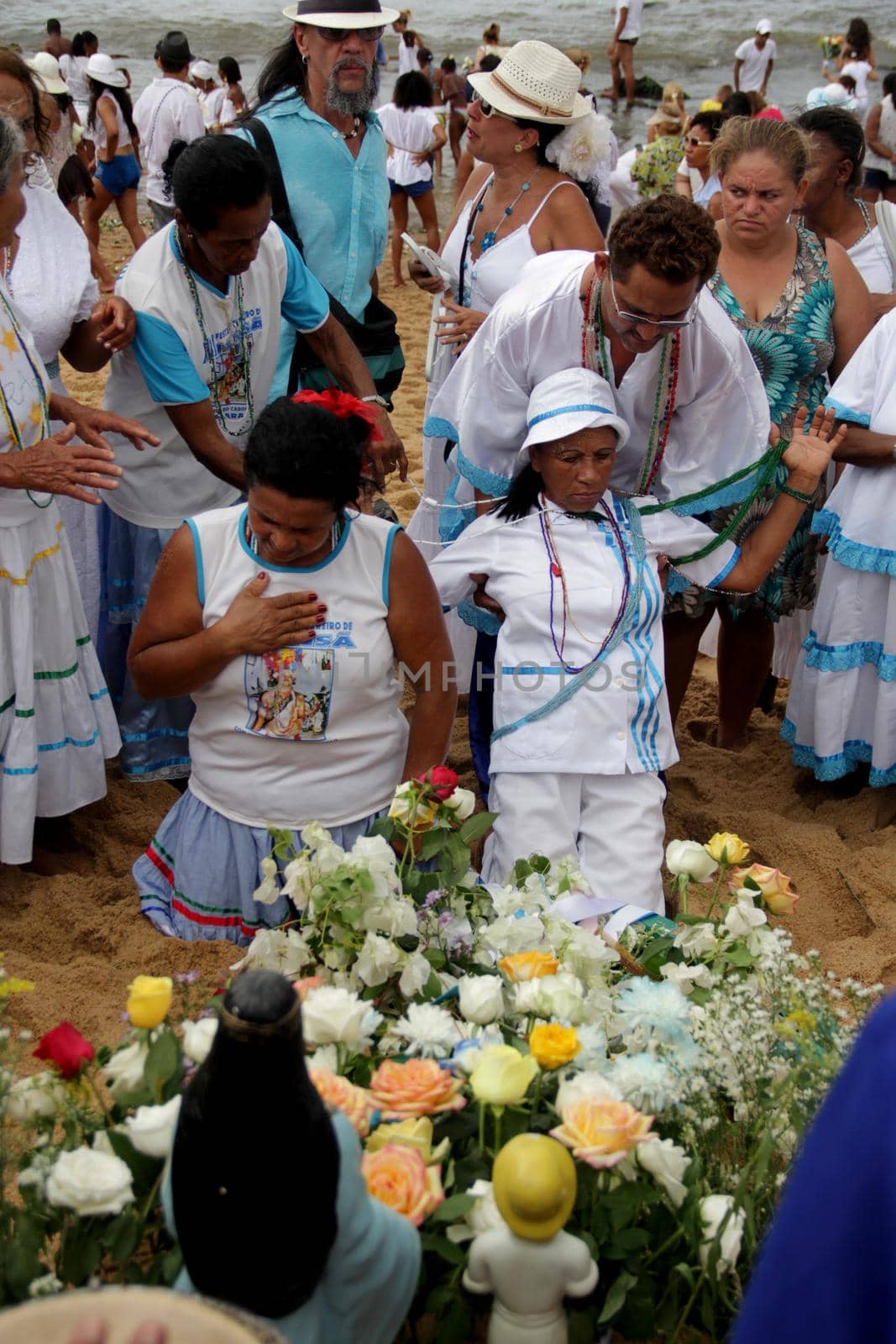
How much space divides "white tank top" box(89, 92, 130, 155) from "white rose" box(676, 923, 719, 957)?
11193 mm

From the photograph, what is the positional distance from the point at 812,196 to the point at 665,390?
4.88ft

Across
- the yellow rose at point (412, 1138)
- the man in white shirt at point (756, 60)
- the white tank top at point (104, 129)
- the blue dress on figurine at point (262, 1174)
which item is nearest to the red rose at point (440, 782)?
the yellow rose at point (412, 1138)

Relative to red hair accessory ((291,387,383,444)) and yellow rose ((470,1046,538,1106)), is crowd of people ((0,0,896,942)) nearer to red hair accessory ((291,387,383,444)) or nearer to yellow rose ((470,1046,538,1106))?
red hair accessory ((291,387,383,444))

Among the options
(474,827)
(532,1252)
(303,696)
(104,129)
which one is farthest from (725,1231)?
(104,129)

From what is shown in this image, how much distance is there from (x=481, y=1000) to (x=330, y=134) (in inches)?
125

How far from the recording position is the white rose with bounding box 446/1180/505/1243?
4.89 ft

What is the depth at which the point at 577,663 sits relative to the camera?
3225mm

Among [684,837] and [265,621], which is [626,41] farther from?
[265,621]

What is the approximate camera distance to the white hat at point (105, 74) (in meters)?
12.2

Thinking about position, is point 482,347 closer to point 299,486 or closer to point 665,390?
point 665,390

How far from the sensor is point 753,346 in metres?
3.89

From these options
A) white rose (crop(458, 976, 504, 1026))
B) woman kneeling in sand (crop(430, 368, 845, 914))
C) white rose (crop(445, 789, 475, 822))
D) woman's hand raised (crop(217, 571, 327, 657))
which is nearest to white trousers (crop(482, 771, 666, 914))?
woman kneeling in sand (crop(430, 368, 845, 914))

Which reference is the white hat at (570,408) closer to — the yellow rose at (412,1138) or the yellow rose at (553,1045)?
the yellow rose at (553,1045)

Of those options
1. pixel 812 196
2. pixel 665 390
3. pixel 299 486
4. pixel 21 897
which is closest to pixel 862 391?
pixel 665 390
